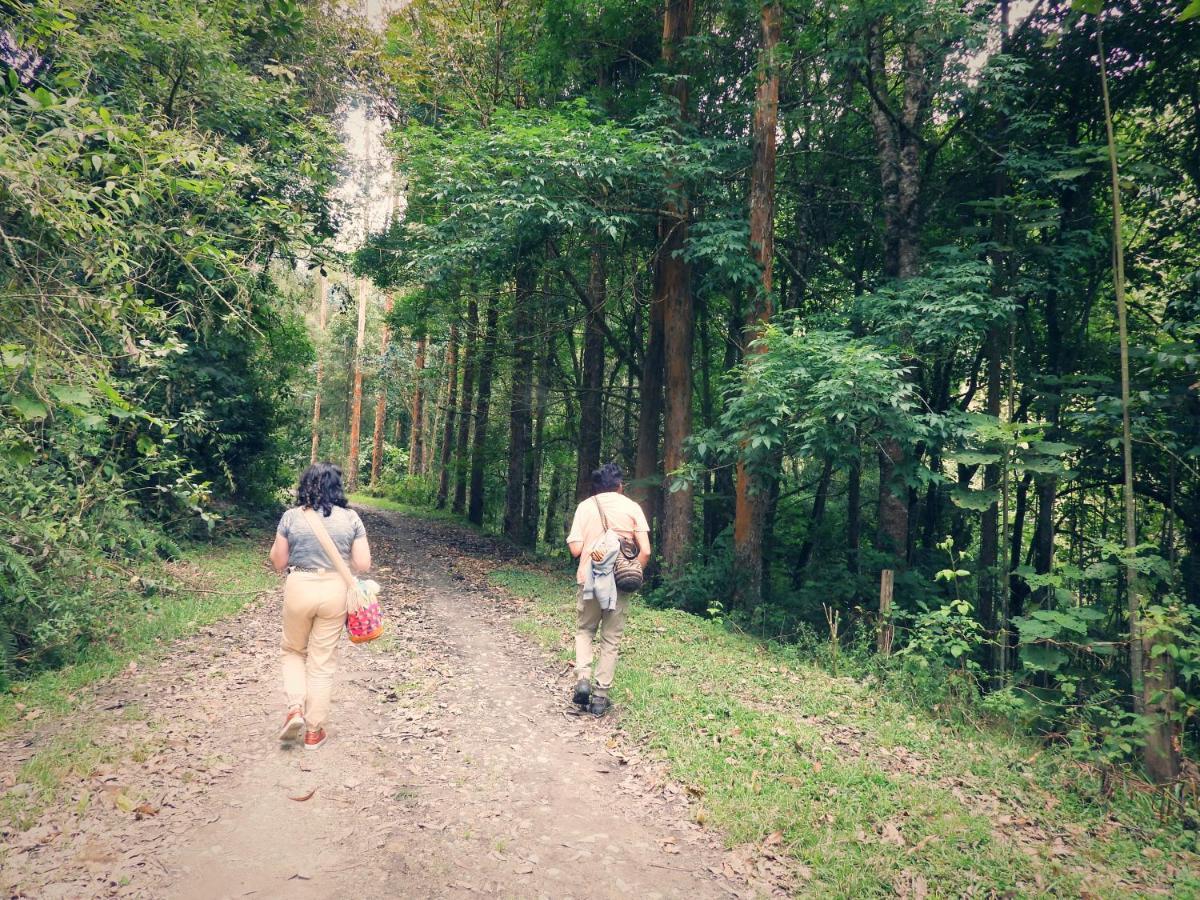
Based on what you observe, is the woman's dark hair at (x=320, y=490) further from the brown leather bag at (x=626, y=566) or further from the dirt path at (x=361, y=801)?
the brown leather bag at (x=626, y=566)

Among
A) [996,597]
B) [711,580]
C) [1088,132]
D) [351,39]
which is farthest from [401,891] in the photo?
[351,39]

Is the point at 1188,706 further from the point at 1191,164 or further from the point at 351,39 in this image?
the point at 351,39

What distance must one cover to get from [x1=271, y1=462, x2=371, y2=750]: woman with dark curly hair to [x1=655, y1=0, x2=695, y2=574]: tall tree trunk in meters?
7.84

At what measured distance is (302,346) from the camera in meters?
18.4

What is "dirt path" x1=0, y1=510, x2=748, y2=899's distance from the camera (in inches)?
154

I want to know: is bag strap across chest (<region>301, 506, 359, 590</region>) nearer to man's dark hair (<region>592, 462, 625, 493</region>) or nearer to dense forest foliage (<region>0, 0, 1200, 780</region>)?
dense forest foliage (<region>0, 0, 1200, 780</region>)

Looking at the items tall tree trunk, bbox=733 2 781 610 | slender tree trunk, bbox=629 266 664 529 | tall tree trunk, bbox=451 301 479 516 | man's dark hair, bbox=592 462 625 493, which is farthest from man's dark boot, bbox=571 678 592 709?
tall tree trunk, bbox=451 301 479 516

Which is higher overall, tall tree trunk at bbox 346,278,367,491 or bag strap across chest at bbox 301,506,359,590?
tall tree trunk at bbox 346,278,367,491

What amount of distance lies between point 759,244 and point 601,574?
7.13 meters

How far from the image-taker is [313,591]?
5.20 meters

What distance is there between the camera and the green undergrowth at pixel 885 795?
13.9ft

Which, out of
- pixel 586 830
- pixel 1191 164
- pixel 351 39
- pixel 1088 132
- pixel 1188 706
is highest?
pixel 351 39

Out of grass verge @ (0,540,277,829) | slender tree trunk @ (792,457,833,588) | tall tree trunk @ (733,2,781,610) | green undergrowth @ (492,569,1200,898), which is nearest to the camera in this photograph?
green undergrowth @ (492,569,1200,898)

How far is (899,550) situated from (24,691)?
1210 centimetres
